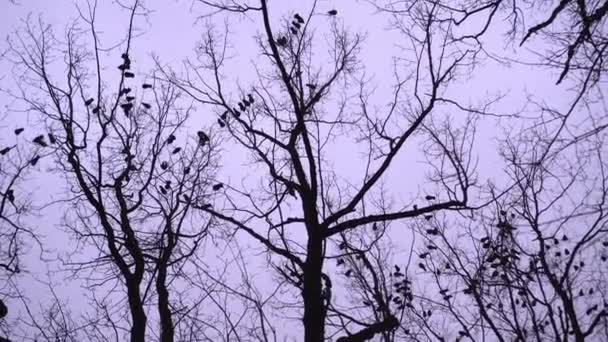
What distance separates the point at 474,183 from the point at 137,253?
498 cm

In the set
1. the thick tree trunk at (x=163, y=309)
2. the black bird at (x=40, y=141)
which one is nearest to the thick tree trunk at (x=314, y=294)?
the thick tree trunk at (x=163, y=309)

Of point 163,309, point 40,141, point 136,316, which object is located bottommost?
point 136,316

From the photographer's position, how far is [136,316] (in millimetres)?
5926

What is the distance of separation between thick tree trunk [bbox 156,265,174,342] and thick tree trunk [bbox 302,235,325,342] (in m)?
2.80

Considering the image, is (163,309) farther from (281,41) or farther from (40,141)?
(281,41)

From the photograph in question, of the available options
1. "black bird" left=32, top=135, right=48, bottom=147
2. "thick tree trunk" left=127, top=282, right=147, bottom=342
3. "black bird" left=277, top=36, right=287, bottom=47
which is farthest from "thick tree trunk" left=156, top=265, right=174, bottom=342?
"black bird" left=277, top=36, right=287, bottom=47

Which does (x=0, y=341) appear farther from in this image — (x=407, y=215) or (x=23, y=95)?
(x=23, y=95)

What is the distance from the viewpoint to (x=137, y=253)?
20.8 ft

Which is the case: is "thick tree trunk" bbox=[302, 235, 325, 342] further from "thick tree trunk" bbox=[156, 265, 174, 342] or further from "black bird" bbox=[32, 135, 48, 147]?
"black bird" bbox=[32, 135, 48, 147]

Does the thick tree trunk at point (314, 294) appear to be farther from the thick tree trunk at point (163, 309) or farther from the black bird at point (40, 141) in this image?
the black bird at point (40, 141)

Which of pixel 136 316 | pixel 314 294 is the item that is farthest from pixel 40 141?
pixel 314 294

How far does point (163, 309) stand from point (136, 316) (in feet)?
2.70

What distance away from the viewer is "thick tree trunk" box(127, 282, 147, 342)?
5812 mm

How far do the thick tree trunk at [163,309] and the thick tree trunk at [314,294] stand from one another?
2.80m
